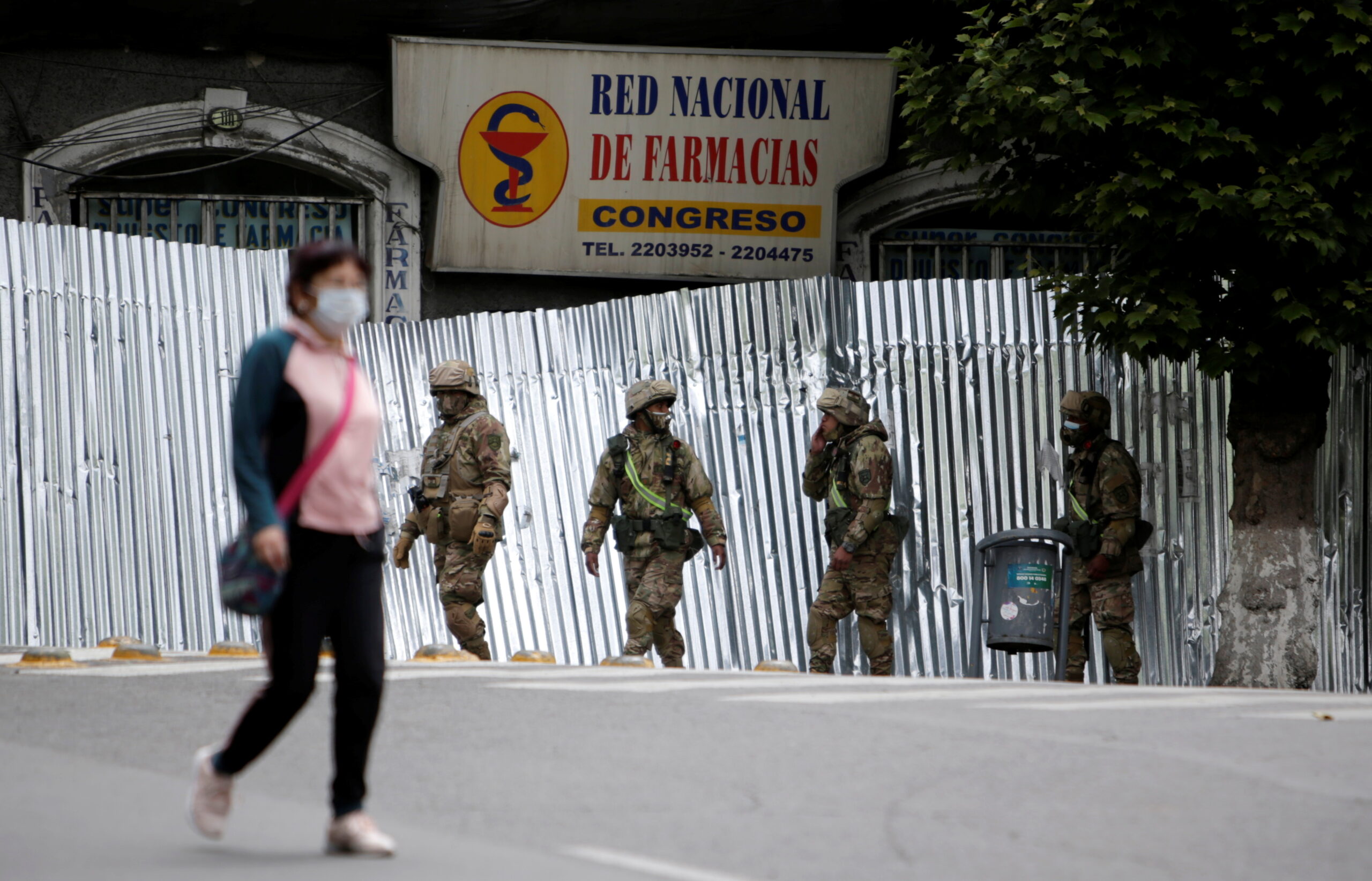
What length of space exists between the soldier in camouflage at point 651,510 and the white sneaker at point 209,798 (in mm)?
7114

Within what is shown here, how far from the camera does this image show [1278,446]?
1113cm

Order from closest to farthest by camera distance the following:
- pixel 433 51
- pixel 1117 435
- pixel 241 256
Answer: pixel 1117 435 < pixel 241 256 < pixel 433 51

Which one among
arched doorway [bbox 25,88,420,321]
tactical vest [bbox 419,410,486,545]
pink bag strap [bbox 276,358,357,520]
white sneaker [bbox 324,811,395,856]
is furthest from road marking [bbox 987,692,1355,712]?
arched doorway [bbox 25,88,420,321]

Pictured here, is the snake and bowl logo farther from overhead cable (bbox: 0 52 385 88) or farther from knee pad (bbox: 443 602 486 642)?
knee pad (bbox: 443 602 486 642)

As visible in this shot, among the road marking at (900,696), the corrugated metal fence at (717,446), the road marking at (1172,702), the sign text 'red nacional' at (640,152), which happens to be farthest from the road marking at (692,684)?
the sign text 'red nacional' at (640,152)

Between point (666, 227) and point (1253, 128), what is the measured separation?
650 centimetres

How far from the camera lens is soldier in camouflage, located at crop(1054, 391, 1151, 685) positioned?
1120cm

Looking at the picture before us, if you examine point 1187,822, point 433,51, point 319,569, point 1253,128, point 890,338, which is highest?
point 433,51

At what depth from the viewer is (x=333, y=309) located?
426 cm

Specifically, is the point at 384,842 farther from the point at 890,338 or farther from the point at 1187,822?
the point at 890,338

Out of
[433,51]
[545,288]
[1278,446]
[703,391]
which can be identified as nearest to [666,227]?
[545,288]

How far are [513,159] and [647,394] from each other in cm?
504

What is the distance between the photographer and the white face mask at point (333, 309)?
168 inches

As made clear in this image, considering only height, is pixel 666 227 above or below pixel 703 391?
above
